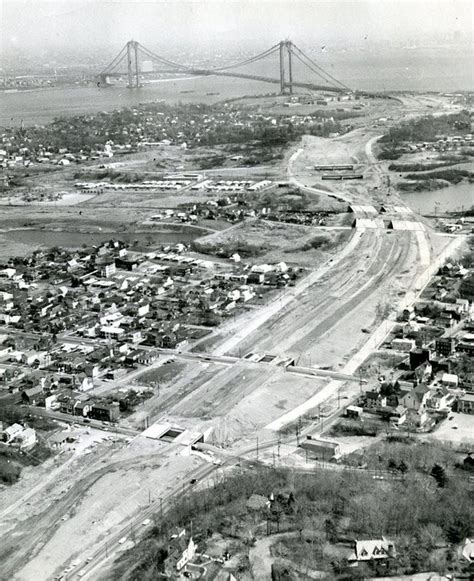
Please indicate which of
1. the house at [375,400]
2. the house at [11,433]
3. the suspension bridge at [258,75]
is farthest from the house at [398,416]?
the suspension bridge at [258,75]

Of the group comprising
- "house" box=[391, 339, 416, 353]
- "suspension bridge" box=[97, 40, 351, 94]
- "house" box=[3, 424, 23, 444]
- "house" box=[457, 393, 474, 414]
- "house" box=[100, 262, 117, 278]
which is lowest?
"house" box=[457, 393, 474, 414]

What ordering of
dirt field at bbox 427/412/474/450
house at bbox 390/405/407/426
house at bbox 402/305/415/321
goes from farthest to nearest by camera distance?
house at bbox 402/305/415/321 → house at bbox 390/405/407/426 → dirt field at bbox 427/412/474/450

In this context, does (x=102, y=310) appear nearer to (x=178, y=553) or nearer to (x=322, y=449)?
(x=322, y=449)

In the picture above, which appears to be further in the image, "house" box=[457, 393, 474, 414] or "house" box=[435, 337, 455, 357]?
"house" box=[435, 337, 455, 357]

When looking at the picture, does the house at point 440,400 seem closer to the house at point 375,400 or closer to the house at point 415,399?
the house at point 415,399

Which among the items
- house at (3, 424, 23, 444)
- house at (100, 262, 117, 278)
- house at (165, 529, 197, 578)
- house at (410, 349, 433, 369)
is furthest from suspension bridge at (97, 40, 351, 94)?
house at (165, 529, 197, 578)

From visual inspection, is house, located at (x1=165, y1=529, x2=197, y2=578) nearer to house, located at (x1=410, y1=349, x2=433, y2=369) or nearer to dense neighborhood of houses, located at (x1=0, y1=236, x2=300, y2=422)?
dense neighborhood of houses, located at (x1=0, y1=236, x2=300, y2=422)
